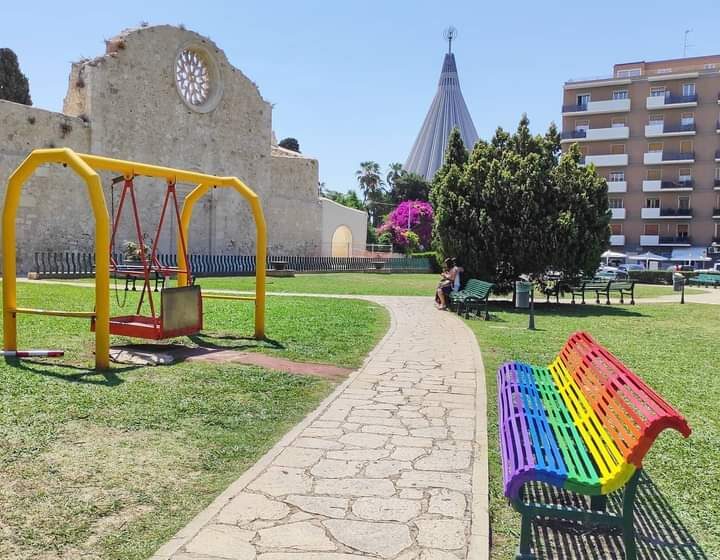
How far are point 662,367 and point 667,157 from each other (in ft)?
171

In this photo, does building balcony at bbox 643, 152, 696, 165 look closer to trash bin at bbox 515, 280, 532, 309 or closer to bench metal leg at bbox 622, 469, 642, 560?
trash bin at bbox 515, 280, 532, 309

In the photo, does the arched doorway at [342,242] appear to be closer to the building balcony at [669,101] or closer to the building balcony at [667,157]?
the building balcony at [667,157]

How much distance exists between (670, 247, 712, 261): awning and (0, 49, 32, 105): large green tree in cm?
4758

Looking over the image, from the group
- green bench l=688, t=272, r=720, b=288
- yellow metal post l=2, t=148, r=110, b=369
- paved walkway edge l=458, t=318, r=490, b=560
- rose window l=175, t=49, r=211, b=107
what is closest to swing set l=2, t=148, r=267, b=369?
yellow metal post l=2, t=148, r=110, b=369

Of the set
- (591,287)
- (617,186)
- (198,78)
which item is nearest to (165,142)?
(198,78)

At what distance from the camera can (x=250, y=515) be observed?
3.30 meters

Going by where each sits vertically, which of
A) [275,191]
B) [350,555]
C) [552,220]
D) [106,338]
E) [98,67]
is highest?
[98,67]

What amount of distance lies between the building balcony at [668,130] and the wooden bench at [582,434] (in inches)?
2213

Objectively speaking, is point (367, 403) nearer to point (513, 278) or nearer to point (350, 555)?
point (350, 555)

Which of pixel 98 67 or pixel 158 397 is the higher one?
pixel 98 67

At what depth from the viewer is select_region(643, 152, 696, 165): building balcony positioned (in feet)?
175

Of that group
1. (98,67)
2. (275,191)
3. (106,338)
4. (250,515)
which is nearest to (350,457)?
(250,515)

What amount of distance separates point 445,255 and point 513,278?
6.36 feet

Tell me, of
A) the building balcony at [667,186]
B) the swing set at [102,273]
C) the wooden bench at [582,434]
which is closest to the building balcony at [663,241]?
the building balcony at [667,186]
